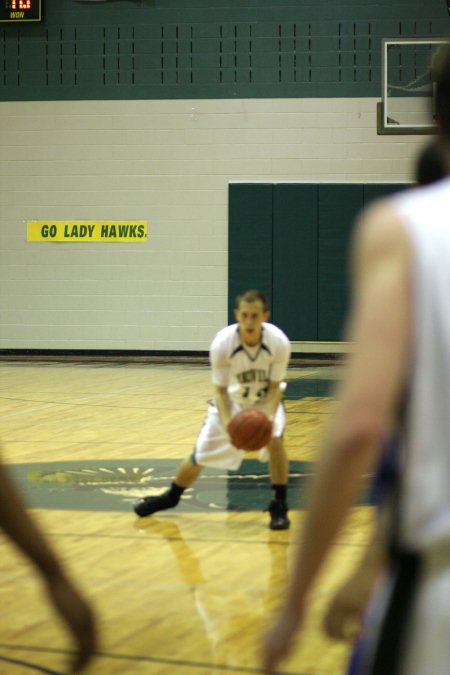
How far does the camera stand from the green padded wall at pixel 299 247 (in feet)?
57.9

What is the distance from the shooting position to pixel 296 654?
13.8 feet

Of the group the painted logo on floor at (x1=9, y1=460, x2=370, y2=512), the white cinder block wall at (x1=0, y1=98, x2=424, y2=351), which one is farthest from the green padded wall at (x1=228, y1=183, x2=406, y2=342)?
the painted logo on floor at (x1=9, y1=460, x2=370, y2=512)

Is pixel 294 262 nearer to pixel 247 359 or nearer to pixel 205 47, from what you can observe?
pixel 205 47

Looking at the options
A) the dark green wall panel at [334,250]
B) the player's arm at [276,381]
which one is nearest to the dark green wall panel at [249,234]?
the dark green wall panel at [334,250]

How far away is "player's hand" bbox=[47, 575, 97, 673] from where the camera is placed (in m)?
1.81

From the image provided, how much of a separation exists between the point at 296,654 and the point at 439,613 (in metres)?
2.97

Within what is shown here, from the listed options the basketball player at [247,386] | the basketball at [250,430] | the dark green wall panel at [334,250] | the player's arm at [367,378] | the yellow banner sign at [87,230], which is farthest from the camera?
the yellow banner sign at [87,230]

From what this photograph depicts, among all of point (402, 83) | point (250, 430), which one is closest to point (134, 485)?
point (250, 430)

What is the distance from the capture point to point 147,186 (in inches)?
712

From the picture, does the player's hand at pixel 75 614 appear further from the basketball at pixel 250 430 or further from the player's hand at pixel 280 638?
the basketball at pixel 250 430

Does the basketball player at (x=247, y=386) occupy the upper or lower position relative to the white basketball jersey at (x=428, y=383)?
lower

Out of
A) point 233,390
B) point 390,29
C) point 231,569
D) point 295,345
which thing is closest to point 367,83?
point 390,29

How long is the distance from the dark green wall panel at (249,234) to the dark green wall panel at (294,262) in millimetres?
139

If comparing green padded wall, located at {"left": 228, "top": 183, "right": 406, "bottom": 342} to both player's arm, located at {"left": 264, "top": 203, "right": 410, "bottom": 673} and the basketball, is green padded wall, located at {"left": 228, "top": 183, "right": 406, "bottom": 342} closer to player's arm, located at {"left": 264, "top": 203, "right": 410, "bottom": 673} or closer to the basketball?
the basketball
